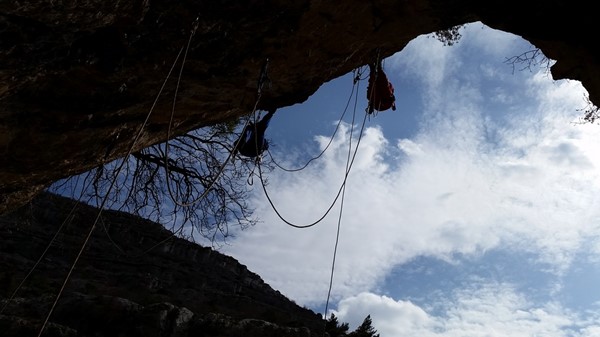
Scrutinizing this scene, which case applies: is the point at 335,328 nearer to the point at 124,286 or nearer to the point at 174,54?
the point at 124,286

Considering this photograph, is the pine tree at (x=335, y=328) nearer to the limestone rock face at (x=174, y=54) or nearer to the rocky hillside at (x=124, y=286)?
the rocky hillside at (x=124, y=286)

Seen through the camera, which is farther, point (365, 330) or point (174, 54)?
point (365, 330)

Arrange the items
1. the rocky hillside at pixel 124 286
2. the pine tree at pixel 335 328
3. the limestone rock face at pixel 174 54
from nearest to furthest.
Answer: the limestone rock face at pixel 174 54, the rocky hillside at pixel 124 286, the pine tree at pixel 335 328

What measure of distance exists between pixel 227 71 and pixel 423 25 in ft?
8.66

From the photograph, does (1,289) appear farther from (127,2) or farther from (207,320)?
(127,2)

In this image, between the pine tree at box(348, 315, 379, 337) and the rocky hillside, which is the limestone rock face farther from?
the pine tree at box(348, 315, 379, 337)

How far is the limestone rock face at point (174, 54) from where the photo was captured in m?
3.41

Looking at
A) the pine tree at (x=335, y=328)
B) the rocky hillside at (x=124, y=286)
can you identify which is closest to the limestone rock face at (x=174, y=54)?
the rocky hillside at (x=124, y=286)

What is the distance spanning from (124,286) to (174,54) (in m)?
18.2

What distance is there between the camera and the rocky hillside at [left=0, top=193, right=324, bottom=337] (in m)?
10.6

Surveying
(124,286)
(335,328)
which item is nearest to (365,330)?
(335,328)

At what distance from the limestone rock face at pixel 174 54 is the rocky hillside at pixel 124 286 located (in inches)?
40.1

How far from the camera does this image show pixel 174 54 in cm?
418

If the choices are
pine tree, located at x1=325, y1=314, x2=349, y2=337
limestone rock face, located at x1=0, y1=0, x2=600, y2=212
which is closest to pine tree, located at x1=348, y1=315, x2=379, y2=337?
pine tree, located at x1=325, y1=314, x2=349, y2=337
